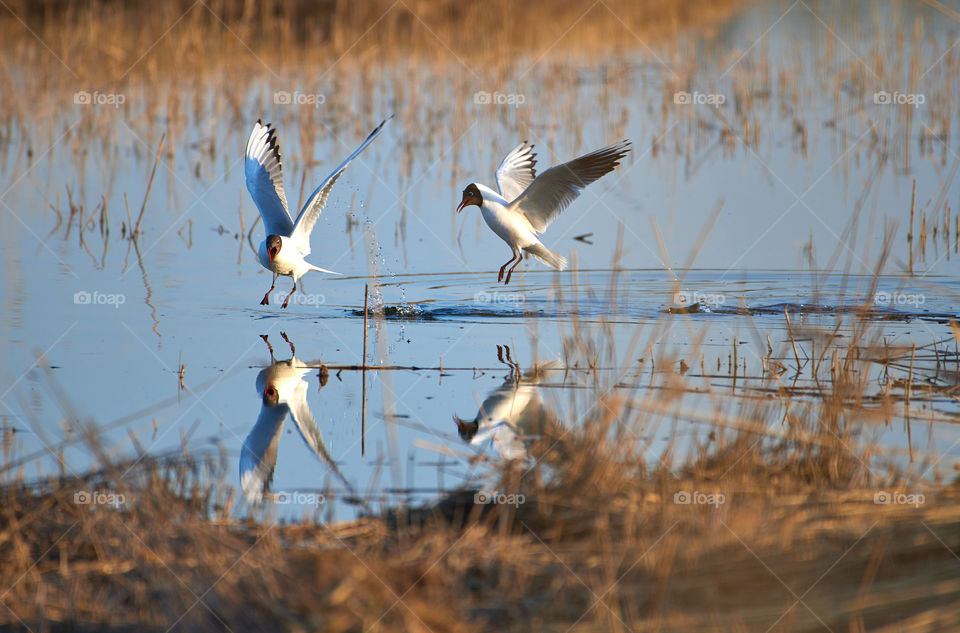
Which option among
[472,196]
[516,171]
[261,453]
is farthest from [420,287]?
[261,453]

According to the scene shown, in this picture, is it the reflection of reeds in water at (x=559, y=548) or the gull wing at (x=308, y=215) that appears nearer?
the reflection of reeds in water at (x=559, y=548)

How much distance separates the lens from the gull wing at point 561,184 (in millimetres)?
6961

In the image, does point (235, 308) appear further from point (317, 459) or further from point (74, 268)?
point (317, 459)

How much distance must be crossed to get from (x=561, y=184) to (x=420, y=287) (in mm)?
1243

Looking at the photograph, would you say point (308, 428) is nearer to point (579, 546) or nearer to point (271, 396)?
point (271, 396)

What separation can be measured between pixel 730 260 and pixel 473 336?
111 inches

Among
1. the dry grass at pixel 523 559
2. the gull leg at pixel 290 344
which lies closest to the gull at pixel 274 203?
the gull leg at pixel 290 344

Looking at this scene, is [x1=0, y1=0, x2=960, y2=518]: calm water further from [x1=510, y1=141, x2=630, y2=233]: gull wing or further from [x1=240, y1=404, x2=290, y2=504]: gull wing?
[x1=510, y1=141, x2=630, y2=233]: gull wing

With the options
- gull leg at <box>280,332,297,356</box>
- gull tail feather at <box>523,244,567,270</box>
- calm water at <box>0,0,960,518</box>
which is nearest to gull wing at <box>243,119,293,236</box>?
calm water at <box>0,0,960,518</box>

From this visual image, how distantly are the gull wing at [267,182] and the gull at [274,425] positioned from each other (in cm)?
167

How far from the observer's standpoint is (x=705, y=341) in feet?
20.3

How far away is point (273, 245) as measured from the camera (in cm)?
678

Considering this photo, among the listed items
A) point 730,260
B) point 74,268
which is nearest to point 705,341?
point 730,260

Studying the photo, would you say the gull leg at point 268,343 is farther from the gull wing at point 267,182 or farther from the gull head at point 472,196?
the gull head at point 472,196
